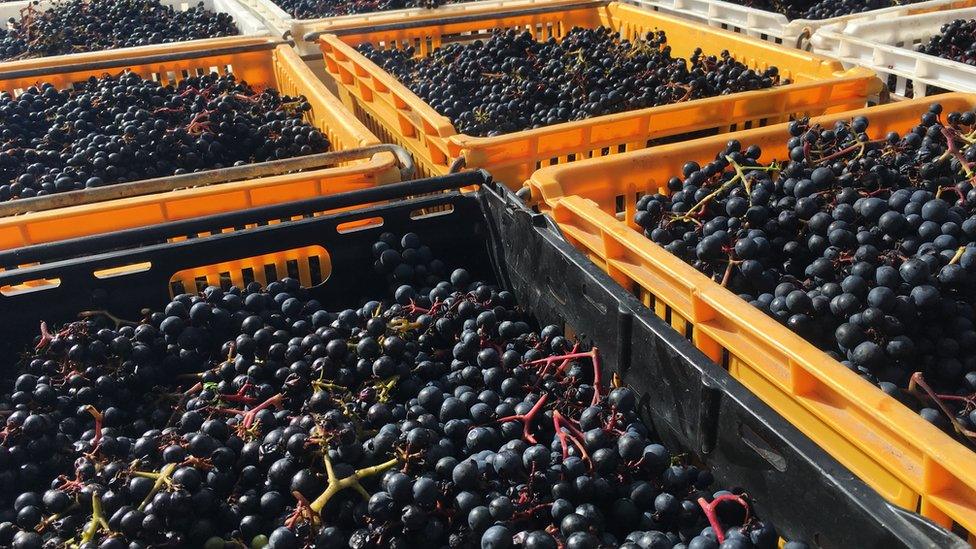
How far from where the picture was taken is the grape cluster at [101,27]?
4386 millimetres

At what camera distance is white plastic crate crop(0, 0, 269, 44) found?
441 centimetres

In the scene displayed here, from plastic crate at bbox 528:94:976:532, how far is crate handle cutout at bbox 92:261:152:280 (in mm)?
985

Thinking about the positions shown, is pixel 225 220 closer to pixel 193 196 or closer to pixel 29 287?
pixel 193 196

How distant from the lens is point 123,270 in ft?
6.00

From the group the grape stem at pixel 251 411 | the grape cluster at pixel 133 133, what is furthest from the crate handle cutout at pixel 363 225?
the grape cluster at pixel 133 133

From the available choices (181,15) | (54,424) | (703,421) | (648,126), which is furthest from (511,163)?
(181,15)

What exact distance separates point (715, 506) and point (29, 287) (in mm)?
1577

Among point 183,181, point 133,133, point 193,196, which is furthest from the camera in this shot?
point 133,133

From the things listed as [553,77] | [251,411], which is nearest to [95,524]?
[251,411]

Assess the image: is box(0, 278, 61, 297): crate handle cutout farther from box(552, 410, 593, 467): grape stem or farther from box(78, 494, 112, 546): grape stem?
box(552, 410, 593, 467): grape stem

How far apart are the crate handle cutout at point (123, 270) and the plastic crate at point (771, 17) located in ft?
9.68

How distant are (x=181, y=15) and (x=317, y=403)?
4299 mm

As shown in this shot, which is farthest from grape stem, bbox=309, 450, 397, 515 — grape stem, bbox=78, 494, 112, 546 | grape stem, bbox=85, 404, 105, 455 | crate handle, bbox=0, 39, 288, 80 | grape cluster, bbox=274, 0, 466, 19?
grape cluster, bbox=274, 0, 466, 19

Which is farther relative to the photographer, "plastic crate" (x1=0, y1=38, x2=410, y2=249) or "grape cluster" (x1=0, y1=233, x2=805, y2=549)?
"plastic crate" (x1=0, y1=38, x2=410, y2=249)
